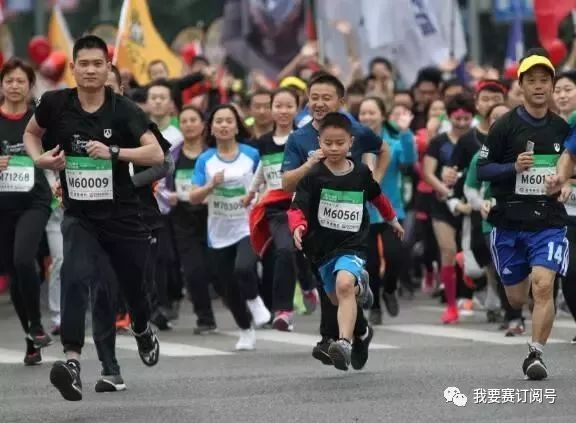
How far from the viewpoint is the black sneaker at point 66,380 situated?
10.9 meters

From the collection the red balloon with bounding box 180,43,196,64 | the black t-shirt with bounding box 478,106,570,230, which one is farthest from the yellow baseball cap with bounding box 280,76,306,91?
the red balloon with bounding box 180,43,196,64

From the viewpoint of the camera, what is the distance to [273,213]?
1554cm

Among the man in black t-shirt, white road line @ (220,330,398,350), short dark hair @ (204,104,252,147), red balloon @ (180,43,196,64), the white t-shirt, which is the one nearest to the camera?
the man in black t-shirt

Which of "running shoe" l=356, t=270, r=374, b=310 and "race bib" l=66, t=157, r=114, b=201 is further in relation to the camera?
"running shoe" l=356, t=270, r=374, b=310

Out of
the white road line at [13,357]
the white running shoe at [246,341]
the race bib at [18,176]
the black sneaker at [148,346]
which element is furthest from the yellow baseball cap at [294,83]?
the black sneaker at [148,346]

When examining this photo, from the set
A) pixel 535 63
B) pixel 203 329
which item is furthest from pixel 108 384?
pixel 203 329

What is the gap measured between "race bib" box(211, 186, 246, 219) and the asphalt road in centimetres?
98

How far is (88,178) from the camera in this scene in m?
11.6

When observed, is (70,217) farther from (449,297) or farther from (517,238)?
(449,297)

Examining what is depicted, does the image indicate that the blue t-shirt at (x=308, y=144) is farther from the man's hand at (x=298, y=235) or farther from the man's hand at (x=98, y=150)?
the man's hand at (x=98, y=150)

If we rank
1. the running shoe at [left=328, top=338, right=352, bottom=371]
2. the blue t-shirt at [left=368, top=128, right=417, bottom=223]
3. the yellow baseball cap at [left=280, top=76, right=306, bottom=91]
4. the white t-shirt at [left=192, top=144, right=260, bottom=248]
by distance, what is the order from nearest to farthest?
1. the running shoe at [left=328, top=338, right=352, bottom=371]
2. the white t-shirt at [left=192, top=144, right=260, bottom=248]
3. the blue t-shirt at [left=368, top=128, right=417, bottom=223]
4. the yellow baseball cap at [left=280, top=76, right=306, bottom=91]

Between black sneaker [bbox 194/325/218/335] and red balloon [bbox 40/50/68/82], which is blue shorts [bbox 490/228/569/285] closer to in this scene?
black sneaker [bbox 194/325/218/335]

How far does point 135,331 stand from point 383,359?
2131mm

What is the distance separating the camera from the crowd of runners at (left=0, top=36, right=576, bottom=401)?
11.6 metres
